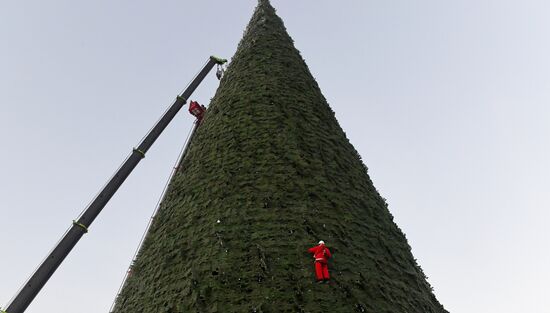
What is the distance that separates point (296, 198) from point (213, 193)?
4.53 ft

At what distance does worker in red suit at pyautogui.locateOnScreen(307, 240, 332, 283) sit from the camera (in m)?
6.12

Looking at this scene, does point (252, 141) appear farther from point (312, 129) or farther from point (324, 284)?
point (324, 284)

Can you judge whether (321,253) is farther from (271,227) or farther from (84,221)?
(84,221)

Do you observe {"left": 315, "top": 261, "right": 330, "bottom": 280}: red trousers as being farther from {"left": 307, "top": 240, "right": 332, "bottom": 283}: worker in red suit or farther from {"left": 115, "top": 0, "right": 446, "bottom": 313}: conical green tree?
{"left": 115, "top": 0, "right": 446, "bottom": 313}: conical green tree

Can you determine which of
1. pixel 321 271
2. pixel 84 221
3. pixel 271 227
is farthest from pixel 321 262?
pixel 84 221

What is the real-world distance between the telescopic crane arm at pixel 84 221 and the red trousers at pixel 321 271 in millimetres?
10844

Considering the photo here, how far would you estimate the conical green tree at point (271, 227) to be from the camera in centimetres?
611

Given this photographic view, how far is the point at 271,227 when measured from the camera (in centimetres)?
679

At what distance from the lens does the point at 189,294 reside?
617 cm

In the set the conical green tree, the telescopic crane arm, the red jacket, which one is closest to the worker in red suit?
the red jacket

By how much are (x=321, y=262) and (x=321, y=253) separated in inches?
4.7

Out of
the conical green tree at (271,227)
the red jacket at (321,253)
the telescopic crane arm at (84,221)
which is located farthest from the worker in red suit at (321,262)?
the telescopic crane arm at (84,221)

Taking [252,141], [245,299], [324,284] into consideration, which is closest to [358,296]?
[324,284]

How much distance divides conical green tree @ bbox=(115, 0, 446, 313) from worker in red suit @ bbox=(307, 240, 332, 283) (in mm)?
104
